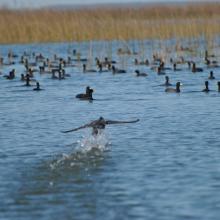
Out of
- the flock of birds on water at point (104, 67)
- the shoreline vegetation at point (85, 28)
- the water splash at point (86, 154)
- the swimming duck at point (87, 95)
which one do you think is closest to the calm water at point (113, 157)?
the water splash at point (86, 154)

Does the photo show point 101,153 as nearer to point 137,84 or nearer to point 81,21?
point 137,84

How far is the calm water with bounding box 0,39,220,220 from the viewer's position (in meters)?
10.9

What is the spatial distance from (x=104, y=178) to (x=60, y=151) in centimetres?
260

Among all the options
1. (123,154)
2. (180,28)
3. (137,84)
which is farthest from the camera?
(180,28)

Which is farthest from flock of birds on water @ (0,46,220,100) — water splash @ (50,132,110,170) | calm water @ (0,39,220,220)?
water splash @ (50,132,110,170)

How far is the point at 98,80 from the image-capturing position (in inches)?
1156

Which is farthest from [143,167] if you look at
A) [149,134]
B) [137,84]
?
[137,84]

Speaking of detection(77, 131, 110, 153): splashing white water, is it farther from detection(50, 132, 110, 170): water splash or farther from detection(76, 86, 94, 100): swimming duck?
detection(76, 86, 94, 100): swimming duck

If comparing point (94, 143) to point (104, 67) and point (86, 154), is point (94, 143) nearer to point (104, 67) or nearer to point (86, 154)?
point (86, 154)

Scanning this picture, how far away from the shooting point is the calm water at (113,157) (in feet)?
35.7

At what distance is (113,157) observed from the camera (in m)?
14.1

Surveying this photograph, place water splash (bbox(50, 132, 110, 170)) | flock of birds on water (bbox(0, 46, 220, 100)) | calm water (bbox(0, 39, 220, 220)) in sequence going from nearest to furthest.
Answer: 1. calm water (bbox(0, 39, 220, 220))
2. water splash (bbox(50, 132, 110, 170))
3. flock of birds on water (bbox(0, 46, 220, 100))

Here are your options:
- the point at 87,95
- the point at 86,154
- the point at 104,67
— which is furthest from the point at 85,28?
the point at 86,154

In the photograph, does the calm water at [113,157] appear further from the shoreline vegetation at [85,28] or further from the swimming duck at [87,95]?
the shoreline vegetation at [85,28]
